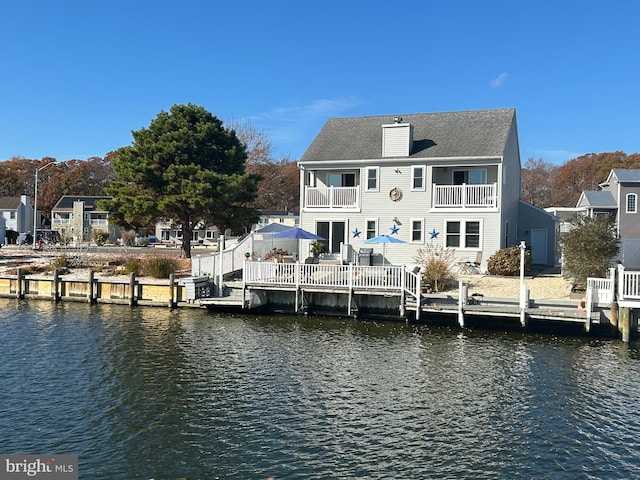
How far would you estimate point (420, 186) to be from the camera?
29672 mm

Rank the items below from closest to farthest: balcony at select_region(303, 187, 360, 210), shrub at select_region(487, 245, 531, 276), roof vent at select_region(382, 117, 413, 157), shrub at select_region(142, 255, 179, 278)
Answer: shrub at select_region(487, 245, 531, 276), shrub at select_region(142, 255, 179, 278), roof vent at select_region(382, 117, 413, 157), balcony at select_region(303, 187, 360, 210)

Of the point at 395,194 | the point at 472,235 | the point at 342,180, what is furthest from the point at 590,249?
the point at 342,180

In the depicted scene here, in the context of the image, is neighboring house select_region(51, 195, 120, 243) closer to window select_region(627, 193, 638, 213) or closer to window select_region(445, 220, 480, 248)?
window select_region(445, 220, 480, 248)

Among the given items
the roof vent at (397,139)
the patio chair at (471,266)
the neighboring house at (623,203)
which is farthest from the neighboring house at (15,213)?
the neighboring house at (623,203)

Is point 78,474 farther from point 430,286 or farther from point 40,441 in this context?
point 430,286

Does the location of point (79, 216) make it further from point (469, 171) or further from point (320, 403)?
point (320, 403)

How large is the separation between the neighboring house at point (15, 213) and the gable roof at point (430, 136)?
60.0 metres

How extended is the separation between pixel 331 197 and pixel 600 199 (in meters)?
28.1

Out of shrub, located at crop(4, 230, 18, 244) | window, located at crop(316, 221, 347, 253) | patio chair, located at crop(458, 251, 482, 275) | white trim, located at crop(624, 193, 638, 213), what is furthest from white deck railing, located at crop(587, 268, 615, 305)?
shrub, located at crop(4, 230, 18, 244)

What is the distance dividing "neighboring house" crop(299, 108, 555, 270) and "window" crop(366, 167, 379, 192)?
6cm

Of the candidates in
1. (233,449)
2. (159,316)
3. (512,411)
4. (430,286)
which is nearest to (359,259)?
(430,286)

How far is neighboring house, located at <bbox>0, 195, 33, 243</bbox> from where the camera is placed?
7588cm

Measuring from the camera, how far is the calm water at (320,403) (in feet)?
31.8

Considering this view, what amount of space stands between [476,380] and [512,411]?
224cm
